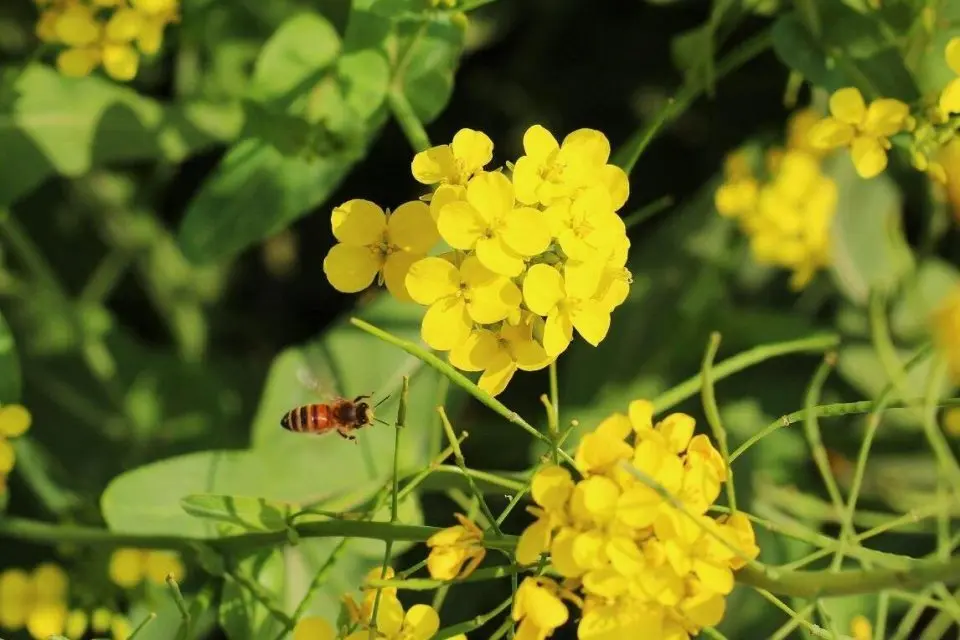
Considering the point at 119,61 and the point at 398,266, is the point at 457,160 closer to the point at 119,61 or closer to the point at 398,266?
the point at 398,266

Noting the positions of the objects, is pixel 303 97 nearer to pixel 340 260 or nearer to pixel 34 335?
pixel 340 260

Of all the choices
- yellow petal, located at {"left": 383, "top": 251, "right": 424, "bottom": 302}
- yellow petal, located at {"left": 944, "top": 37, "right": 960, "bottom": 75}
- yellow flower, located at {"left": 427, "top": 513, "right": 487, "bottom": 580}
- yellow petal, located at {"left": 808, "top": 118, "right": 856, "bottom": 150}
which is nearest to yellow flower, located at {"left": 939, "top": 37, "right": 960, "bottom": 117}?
yellow petal, located at {"left": 944, "top": 37, "right": 960, "bottom": 75}

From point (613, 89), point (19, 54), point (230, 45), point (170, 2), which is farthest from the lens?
point (613, 89)

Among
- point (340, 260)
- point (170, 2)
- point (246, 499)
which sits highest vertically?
point (170, 2)

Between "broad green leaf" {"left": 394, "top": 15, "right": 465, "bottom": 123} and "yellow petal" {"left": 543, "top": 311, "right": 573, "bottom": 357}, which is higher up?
"broad green leaf" {"left": 394, "top": 15, "right": 465, "bottom": 123}

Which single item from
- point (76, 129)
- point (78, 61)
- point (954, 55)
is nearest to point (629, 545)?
point (954, 55)

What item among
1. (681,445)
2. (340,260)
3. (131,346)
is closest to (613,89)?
(131,346)

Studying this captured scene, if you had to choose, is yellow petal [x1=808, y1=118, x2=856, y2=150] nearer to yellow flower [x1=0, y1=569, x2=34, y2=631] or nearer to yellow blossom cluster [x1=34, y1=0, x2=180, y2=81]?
yellow blossom cluster [x1=34, y1=0, x2=180, y2=81]

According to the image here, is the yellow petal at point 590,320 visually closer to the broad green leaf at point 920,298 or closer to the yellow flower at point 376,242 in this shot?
the yellow flower at point 376,242
